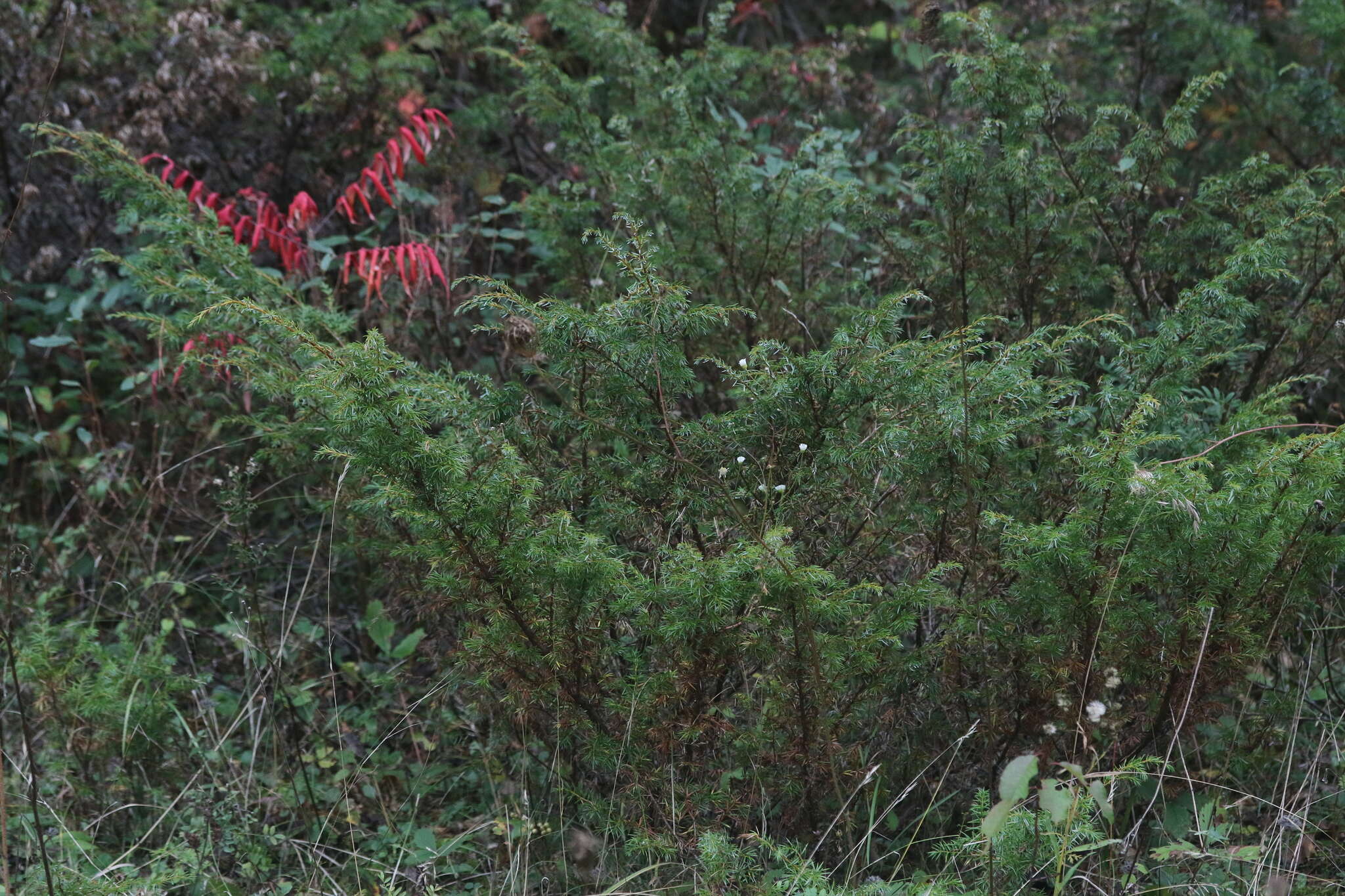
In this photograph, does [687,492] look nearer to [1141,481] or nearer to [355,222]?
[1141,481]

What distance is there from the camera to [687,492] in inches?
101

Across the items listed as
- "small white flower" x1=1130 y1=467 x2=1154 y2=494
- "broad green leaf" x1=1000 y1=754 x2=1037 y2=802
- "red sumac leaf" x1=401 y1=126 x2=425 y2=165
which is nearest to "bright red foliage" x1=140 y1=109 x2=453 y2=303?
"red sumac leaf" x1=401 y1=126 x2=425 y2=165

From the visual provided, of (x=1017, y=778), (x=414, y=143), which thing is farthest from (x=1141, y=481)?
(x=414, y=143)

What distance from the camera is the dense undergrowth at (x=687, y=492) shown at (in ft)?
7.76

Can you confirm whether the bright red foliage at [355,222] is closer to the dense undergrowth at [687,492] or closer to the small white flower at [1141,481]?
the dense undergrowth at [687,492]

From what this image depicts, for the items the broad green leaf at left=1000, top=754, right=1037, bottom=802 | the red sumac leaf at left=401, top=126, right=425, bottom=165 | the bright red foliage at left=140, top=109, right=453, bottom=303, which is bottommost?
the broad green leaf at left=1000, top=754, right=1037, bottom=802

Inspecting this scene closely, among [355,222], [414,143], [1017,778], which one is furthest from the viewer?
[355,222]

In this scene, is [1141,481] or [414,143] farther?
[414,143]

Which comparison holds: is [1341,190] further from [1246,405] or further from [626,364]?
[626,364]

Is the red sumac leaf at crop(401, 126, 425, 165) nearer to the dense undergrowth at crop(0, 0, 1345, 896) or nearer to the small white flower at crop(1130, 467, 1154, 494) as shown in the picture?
the dense undergrowth at crop(0, 0, 1345, 896)

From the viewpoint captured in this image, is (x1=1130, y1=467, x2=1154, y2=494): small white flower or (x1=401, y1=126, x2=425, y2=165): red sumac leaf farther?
(x1=401, y1=126, x2=425, y2=165): red sumac leaf

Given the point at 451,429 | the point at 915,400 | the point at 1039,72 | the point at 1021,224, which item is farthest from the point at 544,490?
the point at 1039,72

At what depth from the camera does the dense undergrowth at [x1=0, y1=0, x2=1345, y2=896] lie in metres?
2.37

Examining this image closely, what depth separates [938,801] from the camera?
275 centimetres
